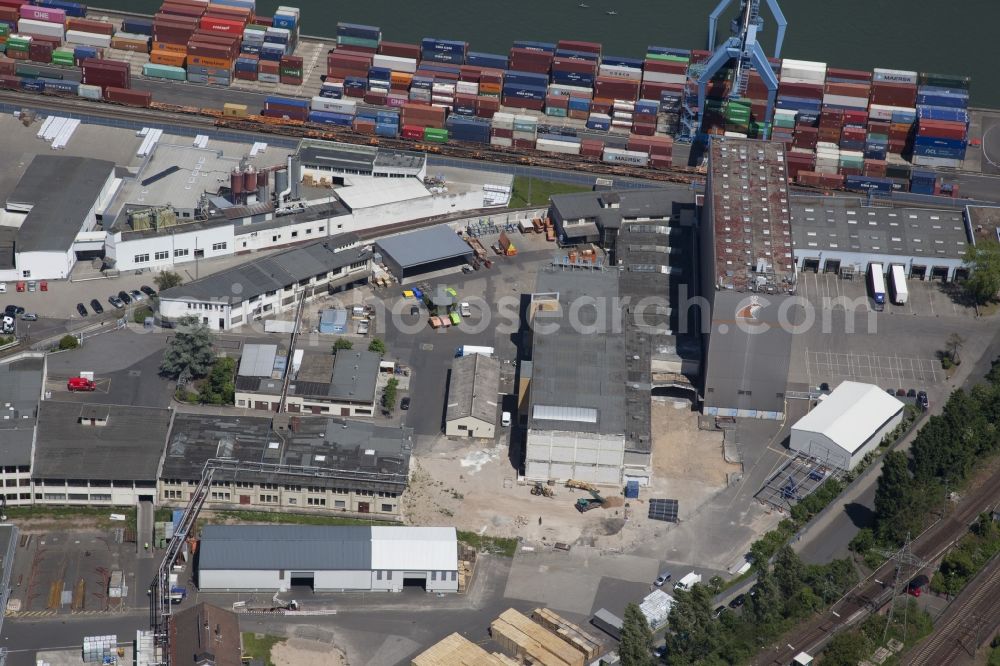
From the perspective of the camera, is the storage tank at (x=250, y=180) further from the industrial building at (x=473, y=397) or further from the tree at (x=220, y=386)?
the industrial building at (x=473, y=397)

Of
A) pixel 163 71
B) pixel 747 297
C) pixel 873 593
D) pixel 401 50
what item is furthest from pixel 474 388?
pixel 163 71

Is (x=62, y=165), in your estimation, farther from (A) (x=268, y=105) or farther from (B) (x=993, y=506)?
(B) (x=993, y=506)

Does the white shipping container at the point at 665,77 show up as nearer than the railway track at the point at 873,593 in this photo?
No

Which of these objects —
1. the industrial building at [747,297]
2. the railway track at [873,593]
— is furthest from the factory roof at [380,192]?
the railway track at [873,593]

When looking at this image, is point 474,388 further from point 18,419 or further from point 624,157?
point 624,157

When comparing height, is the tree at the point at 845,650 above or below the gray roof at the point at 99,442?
below

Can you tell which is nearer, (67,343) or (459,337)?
(67,343)

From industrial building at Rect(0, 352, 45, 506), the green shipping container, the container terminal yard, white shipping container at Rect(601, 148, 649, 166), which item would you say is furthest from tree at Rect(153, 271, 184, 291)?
white shipping container at Rect(601, 148, 649, 166)

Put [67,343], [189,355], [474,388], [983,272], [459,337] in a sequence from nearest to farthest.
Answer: [189,355]
[474,388]
[67,343]
[459,337]
[983,272]
